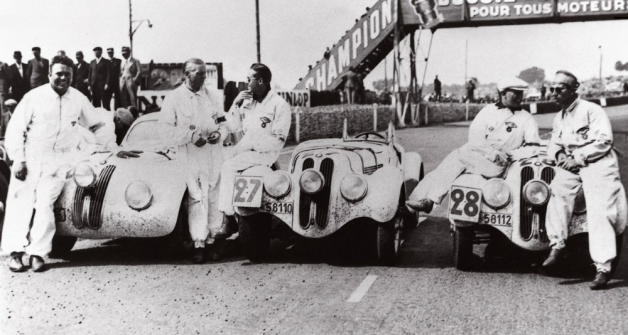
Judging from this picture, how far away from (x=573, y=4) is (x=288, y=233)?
2101 centimetres

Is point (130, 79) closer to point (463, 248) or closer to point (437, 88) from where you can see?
point (463, 248)

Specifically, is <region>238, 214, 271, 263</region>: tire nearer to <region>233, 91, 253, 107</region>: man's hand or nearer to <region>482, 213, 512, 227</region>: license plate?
<region>233, 91, 253, 107</region>: man's hand

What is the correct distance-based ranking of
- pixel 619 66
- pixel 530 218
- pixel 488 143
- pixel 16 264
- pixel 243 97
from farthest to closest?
pixel 619 66
pixel 243 97
pixel 488 143
pixel 16 264
pixel 530 218

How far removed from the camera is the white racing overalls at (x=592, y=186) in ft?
21.6

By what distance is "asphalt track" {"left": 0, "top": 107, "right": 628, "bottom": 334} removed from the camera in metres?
5.50

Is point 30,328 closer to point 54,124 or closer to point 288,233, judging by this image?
point 54,124

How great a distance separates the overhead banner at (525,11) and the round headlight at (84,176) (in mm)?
21043

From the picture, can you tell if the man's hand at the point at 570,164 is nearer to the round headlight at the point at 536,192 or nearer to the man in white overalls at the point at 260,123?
the round headlight at the point at 536,192

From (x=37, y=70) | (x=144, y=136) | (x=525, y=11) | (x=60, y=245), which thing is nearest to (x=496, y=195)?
(x=144, y=136)

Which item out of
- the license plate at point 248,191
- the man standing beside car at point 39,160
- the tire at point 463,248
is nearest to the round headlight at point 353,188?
the license plate at point 248,191

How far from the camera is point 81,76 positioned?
16.2 meters

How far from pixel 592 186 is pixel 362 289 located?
6.98ft

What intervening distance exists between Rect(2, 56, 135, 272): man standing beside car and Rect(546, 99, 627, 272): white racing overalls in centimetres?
453

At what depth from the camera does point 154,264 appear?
7.74m
